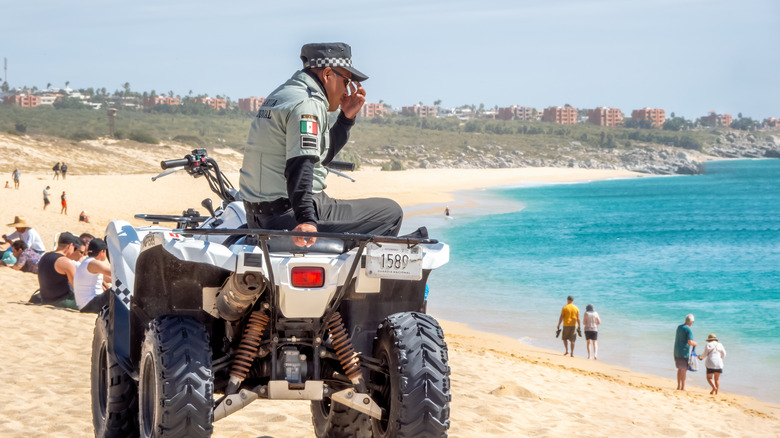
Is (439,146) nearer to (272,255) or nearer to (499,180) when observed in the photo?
(499,180)

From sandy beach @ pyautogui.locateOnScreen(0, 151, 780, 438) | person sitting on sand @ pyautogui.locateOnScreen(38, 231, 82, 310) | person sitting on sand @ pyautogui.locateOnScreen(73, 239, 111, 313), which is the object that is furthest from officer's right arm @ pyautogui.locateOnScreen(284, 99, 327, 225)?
person sitting on sand @ pyautogui.locateOnScreen(38, 231, 82, 310)

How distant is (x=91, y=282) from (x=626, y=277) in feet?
85.6

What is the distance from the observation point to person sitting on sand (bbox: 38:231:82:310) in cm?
1078

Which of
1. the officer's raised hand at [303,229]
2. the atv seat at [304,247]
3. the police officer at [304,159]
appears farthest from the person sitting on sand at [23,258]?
the officer's raised hand at [303,229]

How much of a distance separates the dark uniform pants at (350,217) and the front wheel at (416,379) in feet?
1.50

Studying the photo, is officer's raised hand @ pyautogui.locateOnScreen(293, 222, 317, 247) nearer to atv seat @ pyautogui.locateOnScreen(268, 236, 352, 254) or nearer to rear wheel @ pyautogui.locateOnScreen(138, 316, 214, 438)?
atv seat @ pyautogui.locateOnScreen(268, 236, 352, 254)

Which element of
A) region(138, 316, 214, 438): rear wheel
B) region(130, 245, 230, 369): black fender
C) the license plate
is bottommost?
region(138, 316, 214, 438): rear wheel

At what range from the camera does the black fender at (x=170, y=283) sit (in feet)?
14.8

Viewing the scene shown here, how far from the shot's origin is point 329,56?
14.5 feet

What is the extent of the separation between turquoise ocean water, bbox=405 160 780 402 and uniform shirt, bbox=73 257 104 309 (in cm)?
1046

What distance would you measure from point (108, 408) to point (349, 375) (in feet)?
4.94

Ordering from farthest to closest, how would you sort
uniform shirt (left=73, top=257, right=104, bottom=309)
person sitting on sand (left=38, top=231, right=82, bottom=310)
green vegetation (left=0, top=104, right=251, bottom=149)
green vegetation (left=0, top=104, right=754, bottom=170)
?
1. green vegetation (left=0, top=104, right=754, bottom=170)
2. green vegetation (left=0, top=104, right=251, bottom=149)
3. person sitting on sand (left=38, top=231, right=82, bottom=310)
4. uniform shirt (left=73, top=257, right=104, bottom=309)

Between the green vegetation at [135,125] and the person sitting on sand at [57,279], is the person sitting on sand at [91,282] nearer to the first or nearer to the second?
the person sitting on sand at [57,279]

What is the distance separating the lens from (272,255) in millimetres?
4039
